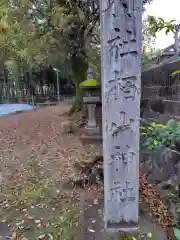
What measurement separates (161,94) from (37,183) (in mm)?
2322

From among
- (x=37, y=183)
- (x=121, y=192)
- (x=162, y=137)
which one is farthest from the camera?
(x=37, y=183)

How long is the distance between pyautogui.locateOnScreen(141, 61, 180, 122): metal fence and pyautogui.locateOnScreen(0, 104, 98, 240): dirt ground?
1362mm

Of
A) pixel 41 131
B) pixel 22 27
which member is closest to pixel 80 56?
pixel 22 27

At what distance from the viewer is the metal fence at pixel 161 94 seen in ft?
10.0

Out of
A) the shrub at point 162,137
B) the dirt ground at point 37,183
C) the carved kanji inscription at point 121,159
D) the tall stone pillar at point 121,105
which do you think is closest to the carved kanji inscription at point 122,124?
the tall stone pillar at point 121,105

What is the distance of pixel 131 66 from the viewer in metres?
1.80

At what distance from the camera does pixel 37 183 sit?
3.31 meters

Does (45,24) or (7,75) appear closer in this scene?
(45,24)

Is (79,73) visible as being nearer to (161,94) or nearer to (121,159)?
(161,94)

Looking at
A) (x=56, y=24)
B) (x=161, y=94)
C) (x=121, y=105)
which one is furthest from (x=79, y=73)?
(x=121, y=105)

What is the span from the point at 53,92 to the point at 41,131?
13511mm

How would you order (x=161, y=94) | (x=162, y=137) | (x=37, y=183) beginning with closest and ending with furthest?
1. (x=162, y=137)
2. (x=37, y=183)
3. (x=161, y=94)

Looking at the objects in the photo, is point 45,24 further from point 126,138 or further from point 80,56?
point 126,138

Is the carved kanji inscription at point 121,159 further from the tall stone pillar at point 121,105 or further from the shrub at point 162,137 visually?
the shrub at point 162,137
